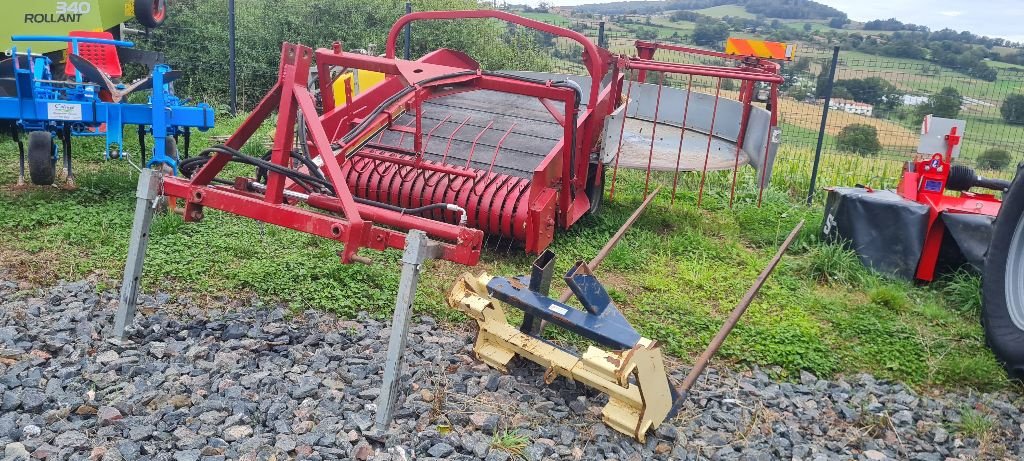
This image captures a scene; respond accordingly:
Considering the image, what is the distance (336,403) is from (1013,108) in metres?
9.25

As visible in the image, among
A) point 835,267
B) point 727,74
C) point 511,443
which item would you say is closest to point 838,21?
point 727,74

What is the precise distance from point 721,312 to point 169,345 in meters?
3.18

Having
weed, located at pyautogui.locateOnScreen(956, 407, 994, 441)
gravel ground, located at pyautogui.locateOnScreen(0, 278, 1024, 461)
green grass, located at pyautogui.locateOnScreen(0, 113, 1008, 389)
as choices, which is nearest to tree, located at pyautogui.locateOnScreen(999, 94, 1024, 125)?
green grass, located at pyautogui.locateOnScreen(0, 113, 1008, 389)

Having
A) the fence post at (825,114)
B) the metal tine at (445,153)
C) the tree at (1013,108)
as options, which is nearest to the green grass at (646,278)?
the metal tine at (445,153)

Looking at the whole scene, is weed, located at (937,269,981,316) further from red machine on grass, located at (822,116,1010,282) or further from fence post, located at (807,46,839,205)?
fence post, located at (807,46,839,205)

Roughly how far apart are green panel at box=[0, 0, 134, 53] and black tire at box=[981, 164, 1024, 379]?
7667 mm

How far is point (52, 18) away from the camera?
23.8ft

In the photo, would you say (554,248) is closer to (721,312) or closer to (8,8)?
(721,312)

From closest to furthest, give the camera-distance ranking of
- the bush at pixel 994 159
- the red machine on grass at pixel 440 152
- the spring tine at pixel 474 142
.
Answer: the red machine on grass at pixel 440 152, the spring tine at pixel 474 142, the bush at pixel 994 159

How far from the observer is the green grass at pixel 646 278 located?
4.36 metres

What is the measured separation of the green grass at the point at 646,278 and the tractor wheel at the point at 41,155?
218 mm

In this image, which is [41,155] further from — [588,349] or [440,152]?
[588,349]

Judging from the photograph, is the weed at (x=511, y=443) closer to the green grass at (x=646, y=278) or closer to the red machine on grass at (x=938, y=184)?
the green grass at (x=646, y=278)

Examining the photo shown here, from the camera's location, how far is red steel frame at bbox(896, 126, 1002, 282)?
17.2ft
